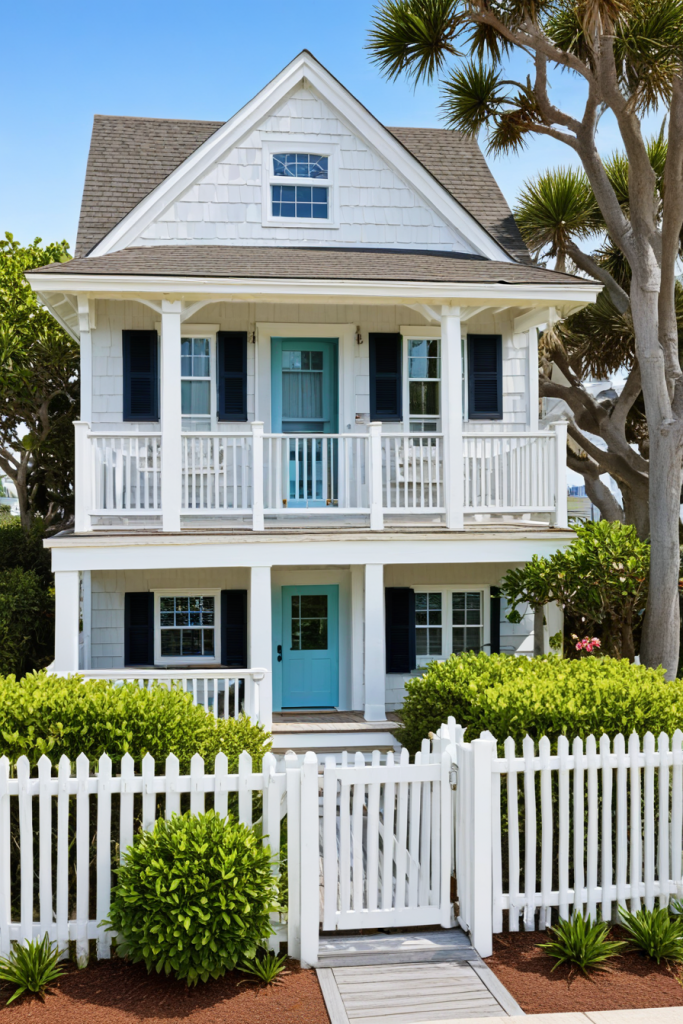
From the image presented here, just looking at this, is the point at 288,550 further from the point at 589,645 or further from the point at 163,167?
the point at 163,167

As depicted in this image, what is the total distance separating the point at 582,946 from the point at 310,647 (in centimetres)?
720

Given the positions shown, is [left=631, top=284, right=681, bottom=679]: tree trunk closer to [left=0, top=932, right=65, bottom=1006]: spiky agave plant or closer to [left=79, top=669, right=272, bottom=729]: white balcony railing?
[left=79, top=669, right=272, bottom=729]: white balcony railing

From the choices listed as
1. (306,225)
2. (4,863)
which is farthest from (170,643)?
(4,863)

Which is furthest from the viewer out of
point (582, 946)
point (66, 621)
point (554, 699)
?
point (66, 621)

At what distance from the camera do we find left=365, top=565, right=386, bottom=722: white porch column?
10602mm

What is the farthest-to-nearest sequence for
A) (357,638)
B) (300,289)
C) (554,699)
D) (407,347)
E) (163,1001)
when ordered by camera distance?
(407,347) < (357,638) < (300,289) < (554,699) < (163,1001)

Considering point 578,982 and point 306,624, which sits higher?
point 306,624

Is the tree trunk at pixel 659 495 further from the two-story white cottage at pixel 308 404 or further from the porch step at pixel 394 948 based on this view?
the porch step at pixel 394 948

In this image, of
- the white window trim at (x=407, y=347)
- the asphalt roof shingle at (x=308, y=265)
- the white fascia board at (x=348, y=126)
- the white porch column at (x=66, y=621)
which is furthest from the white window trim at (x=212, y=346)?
the white porch column at (x=66, y=621)

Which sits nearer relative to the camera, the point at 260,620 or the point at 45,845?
the point at 45,845

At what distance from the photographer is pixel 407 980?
509 cm

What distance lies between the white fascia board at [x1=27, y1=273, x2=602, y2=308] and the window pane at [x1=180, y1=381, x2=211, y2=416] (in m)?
1.80

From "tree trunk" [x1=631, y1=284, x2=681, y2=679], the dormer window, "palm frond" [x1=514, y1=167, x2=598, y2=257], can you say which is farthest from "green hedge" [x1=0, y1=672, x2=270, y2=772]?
"palm frond" [x1=514, y1=167, x2=598, y2=257]

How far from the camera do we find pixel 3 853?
17.2 ft
